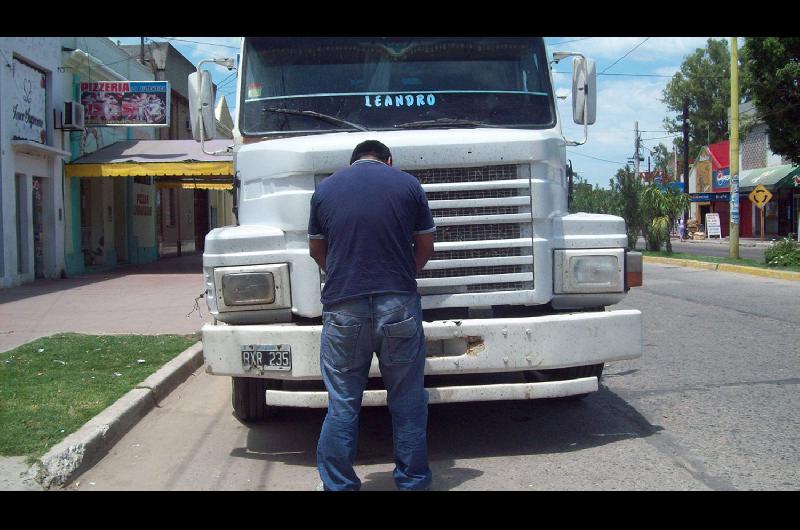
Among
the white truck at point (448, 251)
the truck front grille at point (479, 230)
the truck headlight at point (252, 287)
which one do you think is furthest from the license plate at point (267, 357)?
the truck front grille at point (479, 230)

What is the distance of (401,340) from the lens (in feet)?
13.5

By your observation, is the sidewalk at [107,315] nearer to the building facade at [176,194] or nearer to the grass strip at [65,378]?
the grass strip at [65,378]

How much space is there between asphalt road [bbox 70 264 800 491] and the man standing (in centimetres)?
44

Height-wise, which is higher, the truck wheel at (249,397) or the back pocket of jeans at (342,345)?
the back pocket of jeans at (342,345)

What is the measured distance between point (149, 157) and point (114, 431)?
16189 mm

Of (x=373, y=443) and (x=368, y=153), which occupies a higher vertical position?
(x=368, y=153)

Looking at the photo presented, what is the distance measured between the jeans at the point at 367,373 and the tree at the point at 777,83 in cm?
2112

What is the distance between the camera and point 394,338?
411 cm

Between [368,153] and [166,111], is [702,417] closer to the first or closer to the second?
[368,153]

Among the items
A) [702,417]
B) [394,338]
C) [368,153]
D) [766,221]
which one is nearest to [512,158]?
[368,153]

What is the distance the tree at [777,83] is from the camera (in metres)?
21.7
